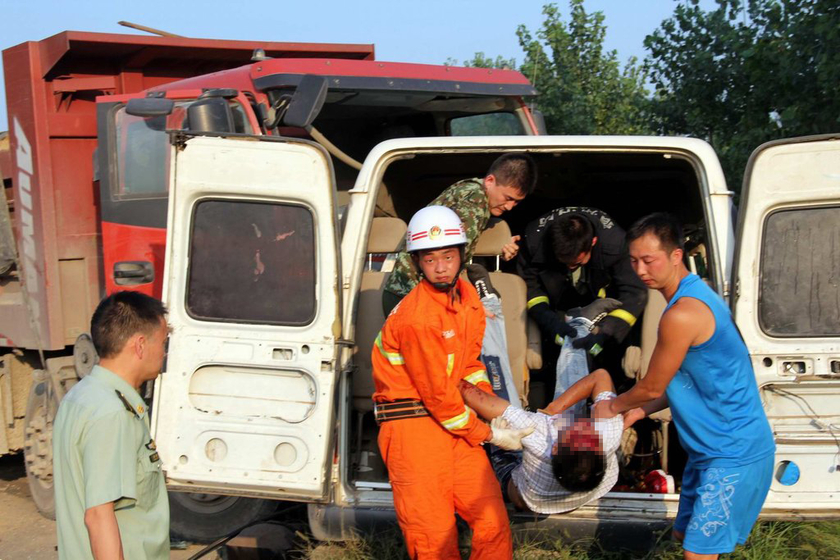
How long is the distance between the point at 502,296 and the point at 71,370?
3337mm

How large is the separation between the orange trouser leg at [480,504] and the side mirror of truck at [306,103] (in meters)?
2.26

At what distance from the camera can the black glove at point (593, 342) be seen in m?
5.07

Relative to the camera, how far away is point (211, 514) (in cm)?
552

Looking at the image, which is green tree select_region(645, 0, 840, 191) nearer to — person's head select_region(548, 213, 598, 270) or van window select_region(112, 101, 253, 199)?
person's head select_region(548, 213, 598, 270)

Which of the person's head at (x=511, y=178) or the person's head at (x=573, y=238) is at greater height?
the person's head at (x=511, y=178)

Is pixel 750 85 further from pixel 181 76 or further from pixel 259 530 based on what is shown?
pixel 259 530

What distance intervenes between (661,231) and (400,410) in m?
1.23

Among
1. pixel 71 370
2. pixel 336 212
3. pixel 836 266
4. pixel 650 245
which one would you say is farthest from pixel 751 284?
pixel 71 370

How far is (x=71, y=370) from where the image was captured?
6.96 m


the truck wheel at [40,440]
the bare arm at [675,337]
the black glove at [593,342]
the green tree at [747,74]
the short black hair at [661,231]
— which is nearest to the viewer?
the bare arm at [675,337]

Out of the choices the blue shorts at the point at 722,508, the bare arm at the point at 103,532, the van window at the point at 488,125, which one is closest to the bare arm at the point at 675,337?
the blue shorts at the point at 722,508

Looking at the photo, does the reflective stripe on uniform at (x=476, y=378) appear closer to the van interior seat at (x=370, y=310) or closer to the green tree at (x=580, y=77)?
the van interior seat at (x=370, y=310)

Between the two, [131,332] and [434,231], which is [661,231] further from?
[131,332]

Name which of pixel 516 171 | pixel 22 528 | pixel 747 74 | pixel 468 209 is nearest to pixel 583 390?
pixel 468 209
